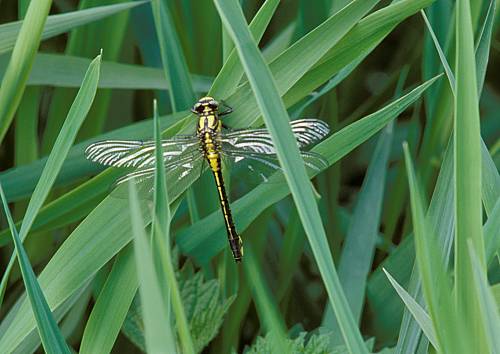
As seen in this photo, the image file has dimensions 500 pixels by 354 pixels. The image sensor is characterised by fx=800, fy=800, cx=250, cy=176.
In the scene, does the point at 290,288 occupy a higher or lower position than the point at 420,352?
higher

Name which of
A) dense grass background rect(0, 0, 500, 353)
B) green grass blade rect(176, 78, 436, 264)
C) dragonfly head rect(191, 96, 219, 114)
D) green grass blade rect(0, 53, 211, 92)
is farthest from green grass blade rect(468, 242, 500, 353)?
green grass blade rect(0, 53, 211, 92)

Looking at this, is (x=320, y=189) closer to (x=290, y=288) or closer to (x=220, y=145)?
(x=290, y=288)

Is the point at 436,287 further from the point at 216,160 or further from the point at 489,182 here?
the point at 216,160

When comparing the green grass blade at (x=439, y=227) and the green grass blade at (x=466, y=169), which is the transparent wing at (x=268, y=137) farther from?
the green grass blade at (x=466, y=169)

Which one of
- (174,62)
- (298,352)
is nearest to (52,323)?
(298,352)

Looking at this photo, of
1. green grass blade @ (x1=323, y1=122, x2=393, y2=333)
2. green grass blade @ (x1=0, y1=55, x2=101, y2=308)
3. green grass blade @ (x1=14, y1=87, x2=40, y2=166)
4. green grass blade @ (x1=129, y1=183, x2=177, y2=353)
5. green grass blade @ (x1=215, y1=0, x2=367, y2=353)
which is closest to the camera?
green grass blade @ (x1=129, y1=183, x2=177, y2=353)

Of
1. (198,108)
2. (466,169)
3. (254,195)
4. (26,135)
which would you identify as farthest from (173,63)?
(466,169)

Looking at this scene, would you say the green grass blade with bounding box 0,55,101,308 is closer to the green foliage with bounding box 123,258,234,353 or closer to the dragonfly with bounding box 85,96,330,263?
the dragonfly with bounding box 85,96,330,263
